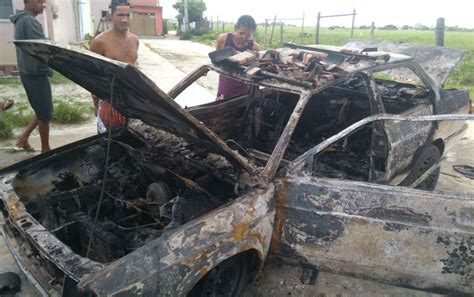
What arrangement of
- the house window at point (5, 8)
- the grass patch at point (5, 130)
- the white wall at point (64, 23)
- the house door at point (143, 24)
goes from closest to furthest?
1. the grass patch at point (5, 130)
2. the house window at point (5, 8)
3. the white wall at point (64, 23)
4. the house door at point (143, 24)

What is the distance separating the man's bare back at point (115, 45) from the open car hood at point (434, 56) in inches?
136

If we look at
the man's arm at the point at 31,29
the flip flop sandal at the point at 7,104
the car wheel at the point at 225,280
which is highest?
the man's arm at the point at 31,29

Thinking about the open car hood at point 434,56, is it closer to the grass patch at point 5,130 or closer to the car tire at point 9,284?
the car tire at point 9,284

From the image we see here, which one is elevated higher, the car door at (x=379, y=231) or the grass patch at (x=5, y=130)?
the car door at (x=379, y=231)

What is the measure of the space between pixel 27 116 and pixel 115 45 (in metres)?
2.97

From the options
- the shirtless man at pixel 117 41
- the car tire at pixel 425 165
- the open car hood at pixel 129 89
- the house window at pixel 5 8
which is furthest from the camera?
the house window at pixel 5 8

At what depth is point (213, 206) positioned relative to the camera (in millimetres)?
2672

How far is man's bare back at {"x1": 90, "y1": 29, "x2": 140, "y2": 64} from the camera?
14.9 ft

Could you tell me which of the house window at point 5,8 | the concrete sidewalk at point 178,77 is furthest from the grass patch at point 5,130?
the house window at point 5,8

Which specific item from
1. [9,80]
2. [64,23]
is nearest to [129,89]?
[9,80]

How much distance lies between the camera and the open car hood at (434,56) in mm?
5117

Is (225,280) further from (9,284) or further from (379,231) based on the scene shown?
(9,284)

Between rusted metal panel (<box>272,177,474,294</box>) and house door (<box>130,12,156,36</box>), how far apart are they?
32.6 meters

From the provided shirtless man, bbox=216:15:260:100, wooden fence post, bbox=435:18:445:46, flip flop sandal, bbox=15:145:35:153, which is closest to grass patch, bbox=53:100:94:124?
flip flop sandal, bbox=15:145:35:153
